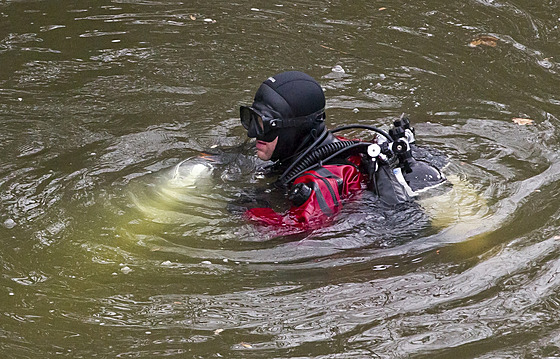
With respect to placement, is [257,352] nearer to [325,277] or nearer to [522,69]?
[325,277]

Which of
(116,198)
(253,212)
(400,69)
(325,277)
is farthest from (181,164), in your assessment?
(400,69)

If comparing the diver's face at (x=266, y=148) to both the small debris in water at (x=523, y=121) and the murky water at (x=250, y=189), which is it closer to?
the murky water at (x=250, y=189)

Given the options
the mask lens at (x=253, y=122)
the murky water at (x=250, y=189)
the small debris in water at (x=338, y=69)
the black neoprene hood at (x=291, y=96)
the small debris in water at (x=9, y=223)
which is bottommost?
the small debris in water at (x=9, y=223)

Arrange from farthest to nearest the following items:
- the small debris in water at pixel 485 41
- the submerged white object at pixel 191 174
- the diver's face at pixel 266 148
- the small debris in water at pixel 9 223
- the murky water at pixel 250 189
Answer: the small debris in water at pixel 485 41 → the submerged white object at pixel 191 174 → the small debris in water at pixel 9 223 → the diver's face at pixel 266 148 → the murky water at pixel 250 189

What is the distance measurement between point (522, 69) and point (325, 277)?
12.9 ft

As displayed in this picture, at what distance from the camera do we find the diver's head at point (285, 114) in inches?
191

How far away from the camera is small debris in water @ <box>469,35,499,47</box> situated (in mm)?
7945

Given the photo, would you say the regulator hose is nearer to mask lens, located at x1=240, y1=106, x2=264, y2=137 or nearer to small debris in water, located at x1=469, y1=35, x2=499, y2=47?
mask lens, located at x1=240, y1=106, x2=264, y2=137

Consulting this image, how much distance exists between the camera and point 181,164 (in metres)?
5.75

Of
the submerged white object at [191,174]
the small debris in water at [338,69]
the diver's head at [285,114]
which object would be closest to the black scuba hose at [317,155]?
the diver's head at [285,114]

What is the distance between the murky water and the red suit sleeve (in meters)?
0.12

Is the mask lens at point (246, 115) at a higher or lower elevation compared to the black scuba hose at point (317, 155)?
higher

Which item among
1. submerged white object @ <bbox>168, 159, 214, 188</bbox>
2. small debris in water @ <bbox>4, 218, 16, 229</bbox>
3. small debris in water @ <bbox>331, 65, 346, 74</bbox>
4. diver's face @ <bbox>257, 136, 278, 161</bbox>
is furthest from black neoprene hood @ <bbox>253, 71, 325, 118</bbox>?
small debris in water @ <bbox>331, 65, 346, 74</bbox>

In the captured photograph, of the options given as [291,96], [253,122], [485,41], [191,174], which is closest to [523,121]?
[485,41]
